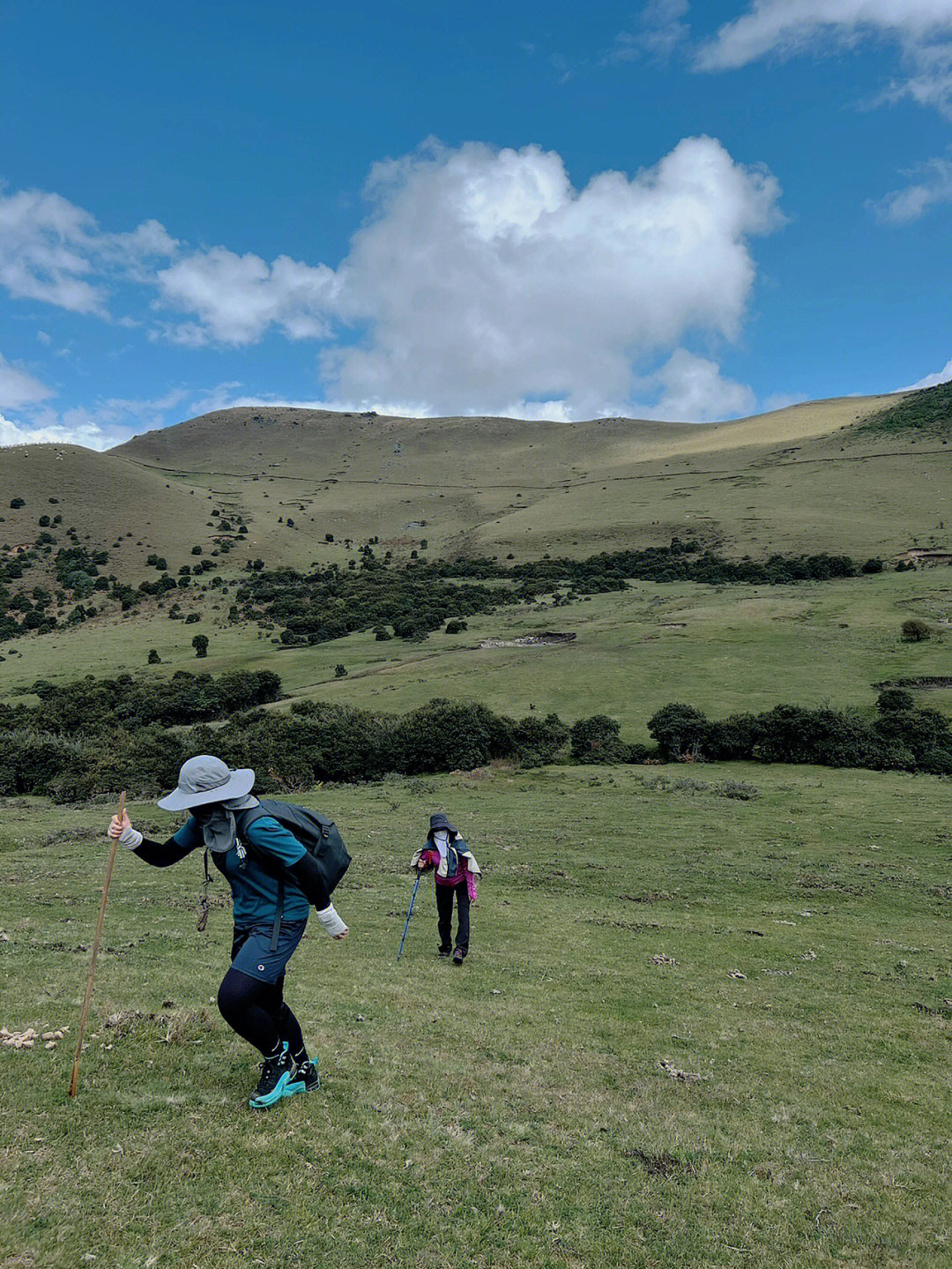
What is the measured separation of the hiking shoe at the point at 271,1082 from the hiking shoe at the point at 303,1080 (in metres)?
0.09

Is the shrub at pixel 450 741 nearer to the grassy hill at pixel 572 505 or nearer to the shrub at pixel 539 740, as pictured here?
the shrub at pixel 539 740

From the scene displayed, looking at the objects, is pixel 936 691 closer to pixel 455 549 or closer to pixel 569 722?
pixel 569 722

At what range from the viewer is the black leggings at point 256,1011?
20.7 ft

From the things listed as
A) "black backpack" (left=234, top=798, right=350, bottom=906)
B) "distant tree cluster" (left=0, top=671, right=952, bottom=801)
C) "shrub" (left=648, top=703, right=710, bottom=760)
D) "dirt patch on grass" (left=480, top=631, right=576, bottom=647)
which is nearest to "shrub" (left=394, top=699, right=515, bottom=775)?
"distant tree cluster" (left=0, top=671, right=952, bottom=801)

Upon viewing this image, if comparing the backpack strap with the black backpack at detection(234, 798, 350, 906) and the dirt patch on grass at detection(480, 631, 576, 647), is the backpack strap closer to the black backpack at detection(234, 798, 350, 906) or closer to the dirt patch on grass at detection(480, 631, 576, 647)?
the black backpack at detection(234, 798, 350, 906)

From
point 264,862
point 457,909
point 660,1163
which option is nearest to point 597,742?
point 457,909

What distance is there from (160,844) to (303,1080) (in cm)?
277

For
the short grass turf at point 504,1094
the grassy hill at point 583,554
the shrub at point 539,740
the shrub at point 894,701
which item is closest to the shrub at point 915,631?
the grassy hill at point 583,554

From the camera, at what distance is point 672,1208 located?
5.95 metres

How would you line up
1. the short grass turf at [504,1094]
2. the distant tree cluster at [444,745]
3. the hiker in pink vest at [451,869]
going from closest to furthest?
the short grass turf at [504,1094]
the hiker in pink vest at [451,869]
the distant tree cluster at [444,745]

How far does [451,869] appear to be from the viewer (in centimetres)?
1316

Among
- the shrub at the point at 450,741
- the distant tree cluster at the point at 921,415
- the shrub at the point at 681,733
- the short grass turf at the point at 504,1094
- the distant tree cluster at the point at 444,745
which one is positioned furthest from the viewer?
the distant tree cluster at the point at 921,415

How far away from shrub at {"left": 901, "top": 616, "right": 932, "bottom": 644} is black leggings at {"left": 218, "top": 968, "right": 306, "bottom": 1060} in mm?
66577

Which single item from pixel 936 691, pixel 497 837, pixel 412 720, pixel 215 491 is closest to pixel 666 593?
pixel 936 691
